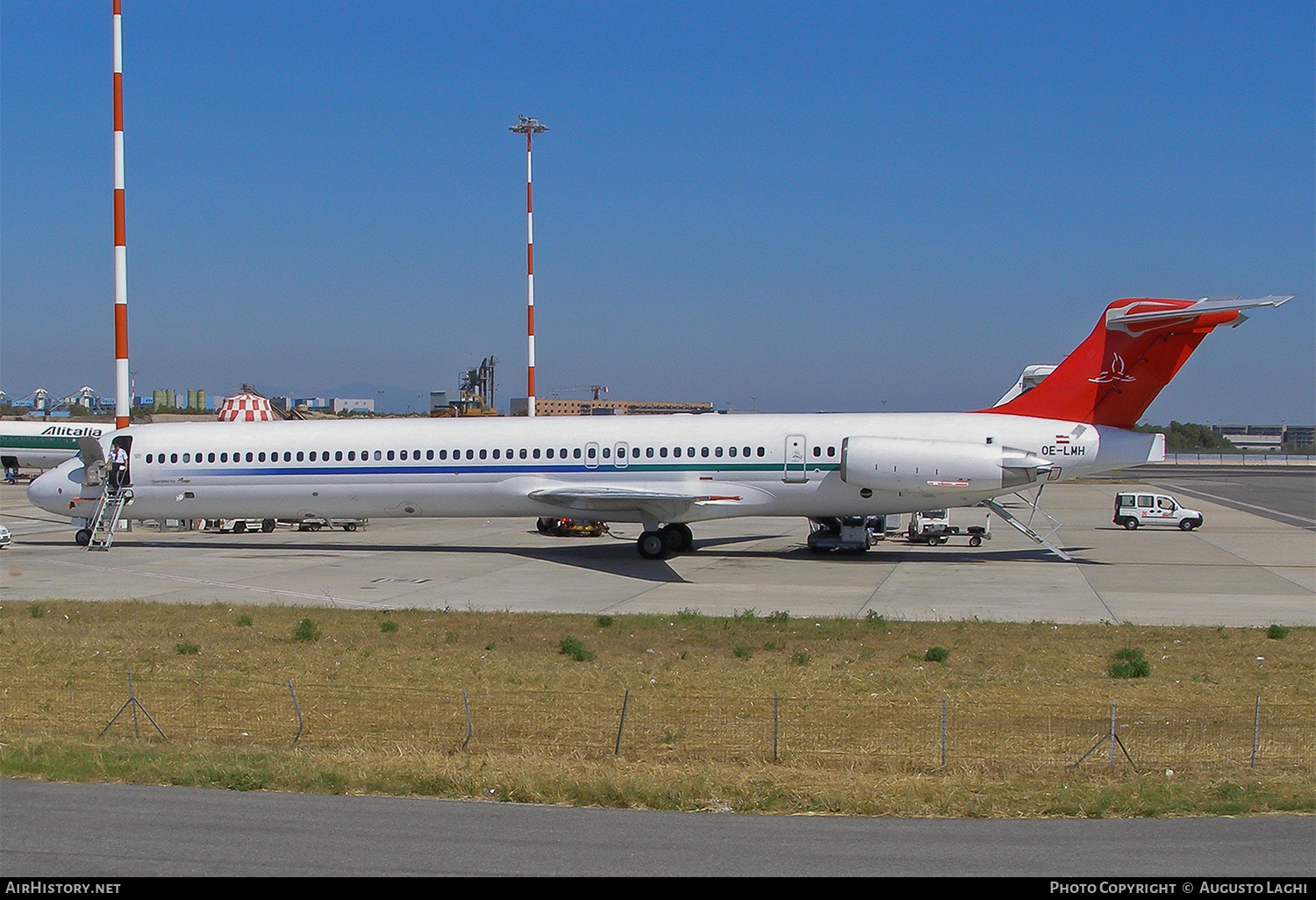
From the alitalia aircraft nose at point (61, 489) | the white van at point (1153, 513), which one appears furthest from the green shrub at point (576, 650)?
the white van at point (1153, 513)

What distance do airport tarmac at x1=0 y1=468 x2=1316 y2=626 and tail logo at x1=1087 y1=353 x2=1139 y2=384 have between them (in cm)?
495

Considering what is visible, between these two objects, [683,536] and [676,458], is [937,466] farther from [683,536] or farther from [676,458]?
[683,536]

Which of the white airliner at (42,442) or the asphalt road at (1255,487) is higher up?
the white airliner at (42,442)

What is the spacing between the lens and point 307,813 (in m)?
9.67

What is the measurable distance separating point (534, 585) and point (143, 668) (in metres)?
10.2

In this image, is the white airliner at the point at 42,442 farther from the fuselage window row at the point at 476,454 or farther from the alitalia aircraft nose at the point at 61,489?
the fuselage window row at the point at 476,454

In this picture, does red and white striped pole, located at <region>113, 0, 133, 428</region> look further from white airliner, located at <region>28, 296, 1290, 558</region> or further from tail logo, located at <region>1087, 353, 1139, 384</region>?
tail logo, located at <region>1087, 353, 1139, 384</region>

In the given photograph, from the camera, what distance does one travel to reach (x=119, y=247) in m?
36.8

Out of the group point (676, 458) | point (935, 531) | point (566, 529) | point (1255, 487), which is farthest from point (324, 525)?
point (1255, 487)

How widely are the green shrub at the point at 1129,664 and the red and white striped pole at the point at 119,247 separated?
32360 millimetres

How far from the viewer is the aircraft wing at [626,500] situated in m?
29.9

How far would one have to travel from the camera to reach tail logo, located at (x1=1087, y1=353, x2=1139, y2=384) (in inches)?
1169

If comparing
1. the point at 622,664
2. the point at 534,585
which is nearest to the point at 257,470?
the point at 534,585

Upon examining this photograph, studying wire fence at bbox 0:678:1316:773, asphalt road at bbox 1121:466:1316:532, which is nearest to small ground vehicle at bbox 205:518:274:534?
wire fence at bbox 0:678:1316:773
